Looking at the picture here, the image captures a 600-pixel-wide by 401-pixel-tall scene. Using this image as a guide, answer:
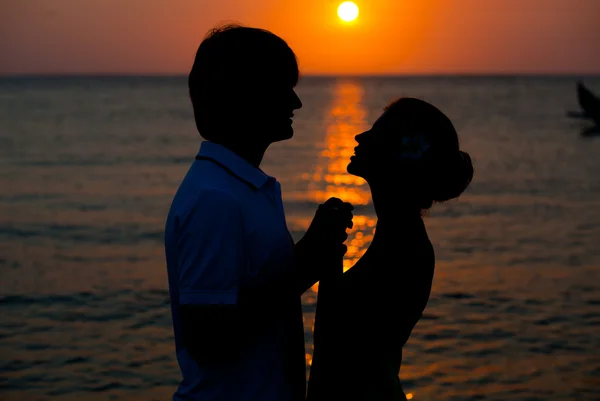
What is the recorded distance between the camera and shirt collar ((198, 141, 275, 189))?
252cm

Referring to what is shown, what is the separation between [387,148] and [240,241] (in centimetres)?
73

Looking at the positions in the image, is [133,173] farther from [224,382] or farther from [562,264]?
[224,382]

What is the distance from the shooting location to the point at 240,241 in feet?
7.85

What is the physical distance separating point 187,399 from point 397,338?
677mm

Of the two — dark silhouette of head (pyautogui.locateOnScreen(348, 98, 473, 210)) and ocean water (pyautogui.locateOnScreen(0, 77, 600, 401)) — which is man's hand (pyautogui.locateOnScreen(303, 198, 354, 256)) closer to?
dark silhouette of head (pyautogui.locateOnScreen(348, 98, 473, 210))

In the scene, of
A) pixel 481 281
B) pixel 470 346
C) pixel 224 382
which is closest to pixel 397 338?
pixel 224 382

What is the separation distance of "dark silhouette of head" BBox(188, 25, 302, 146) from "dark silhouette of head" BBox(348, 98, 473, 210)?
0.36 metres

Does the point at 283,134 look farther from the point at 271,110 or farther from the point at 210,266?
the point at 210,266

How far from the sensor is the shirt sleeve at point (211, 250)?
2.35 meters

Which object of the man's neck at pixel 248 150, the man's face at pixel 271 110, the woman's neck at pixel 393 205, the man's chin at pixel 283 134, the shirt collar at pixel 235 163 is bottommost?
the woman's neck at pixel 393 205

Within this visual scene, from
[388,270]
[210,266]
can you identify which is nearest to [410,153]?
[388,270]

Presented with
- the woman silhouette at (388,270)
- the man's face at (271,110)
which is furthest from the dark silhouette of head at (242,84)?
the woman silhouette at (388,270)

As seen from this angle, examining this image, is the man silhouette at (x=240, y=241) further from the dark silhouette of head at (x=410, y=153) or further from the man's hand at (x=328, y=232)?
the dark silhouette of head at (x=410, y=153)

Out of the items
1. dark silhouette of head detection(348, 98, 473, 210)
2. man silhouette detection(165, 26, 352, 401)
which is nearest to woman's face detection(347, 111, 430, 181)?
dark silhouette of head detection(348, 98, 473, 210)
